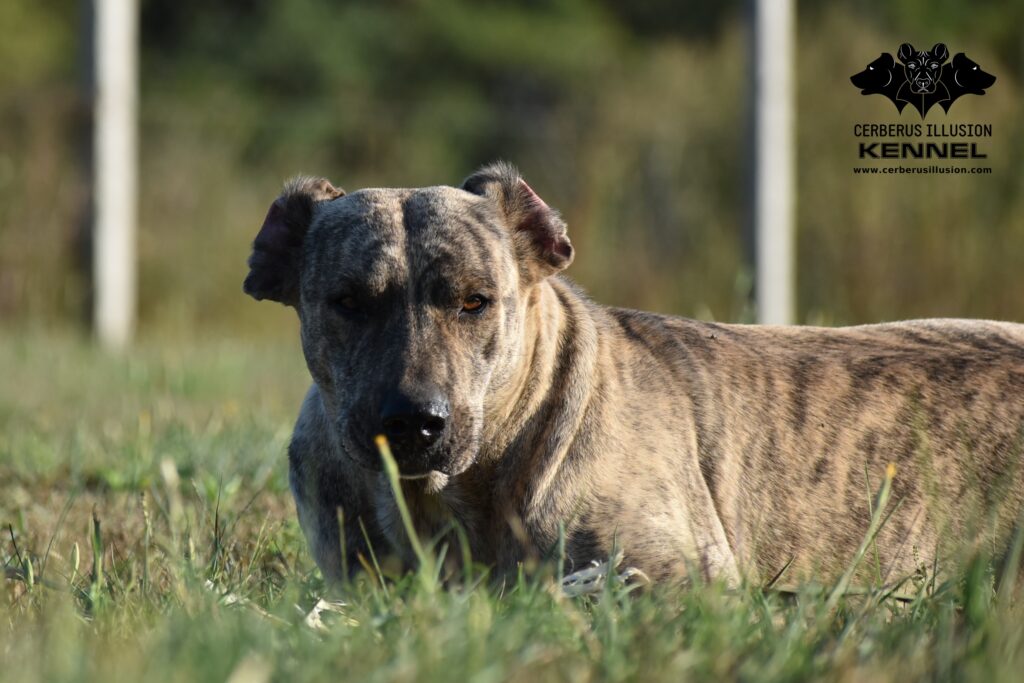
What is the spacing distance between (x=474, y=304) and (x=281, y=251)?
23.9 inches

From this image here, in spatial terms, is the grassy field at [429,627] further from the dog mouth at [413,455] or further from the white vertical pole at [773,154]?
the white vertical pole at [773,154]

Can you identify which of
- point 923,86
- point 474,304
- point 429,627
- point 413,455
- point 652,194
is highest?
point 923,86

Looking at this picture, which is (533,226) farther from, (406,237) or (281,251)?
(281,251)

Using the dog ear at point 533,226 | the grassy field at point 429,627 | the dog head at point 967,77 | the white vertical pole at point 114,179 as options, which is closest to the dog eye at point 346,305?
the dog ear at point 533,226

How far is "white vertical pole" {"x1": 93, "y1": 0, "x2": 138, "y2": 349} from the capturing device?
30.7ft

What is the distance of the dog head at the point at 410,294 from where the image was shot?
3.11 m

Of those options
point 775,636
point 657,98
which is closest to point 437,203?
point 775,636

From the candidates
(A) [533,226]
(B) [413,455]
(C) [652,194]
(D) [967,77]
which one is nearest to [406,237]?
(A) [533,226]

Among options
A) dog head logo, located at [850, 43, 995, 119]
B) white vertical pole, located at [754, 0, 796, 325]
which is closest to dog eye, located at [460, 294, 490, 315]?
dog head logo, located at [850, 43, 995, 119]

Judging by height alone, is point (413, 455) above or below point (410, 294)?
below

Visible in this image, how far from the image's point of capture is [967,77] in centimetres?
935

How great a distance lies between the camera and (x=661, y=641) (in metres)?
2.13

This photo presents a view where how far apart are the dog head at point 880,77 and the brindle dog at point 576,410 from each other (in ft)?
14.4

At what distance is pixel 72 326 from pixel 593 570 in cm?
809
